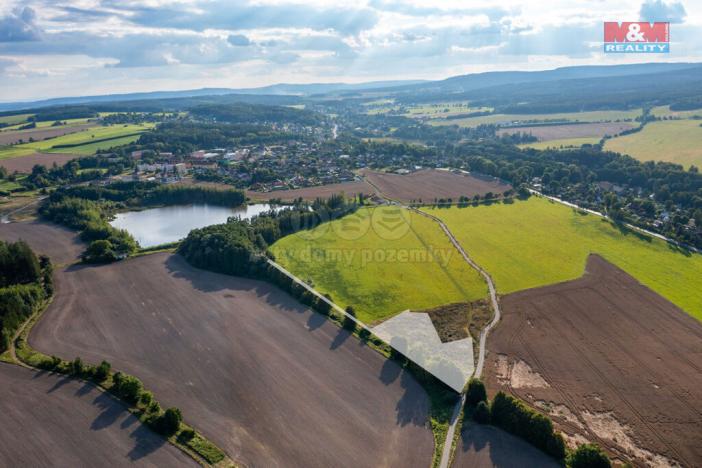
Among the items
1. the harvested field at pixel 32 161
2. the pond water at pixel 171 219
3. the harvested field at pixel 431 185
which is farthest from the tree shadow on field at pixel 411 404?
the harvested field at pixel 32 161

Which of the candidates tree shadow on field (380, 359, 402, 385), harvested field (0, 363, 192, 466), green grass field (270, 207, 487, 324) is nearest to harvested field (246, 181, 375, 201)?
green grass field (270, 207, 487, 324)

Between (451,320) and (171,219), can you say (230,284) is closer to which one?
(451,320)

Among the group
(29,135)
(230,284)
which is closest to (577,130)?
(230,284)

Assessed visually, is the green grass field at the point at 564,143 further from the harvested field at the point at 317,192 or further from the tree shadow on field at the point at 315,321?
the tree shadow on field at the point at 315,321

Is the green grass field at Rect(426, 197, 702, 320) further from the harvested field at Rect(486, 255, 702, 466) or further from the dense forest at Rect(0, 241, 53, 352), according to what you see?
the dense forest at Rect(0, 241, 53, 352)

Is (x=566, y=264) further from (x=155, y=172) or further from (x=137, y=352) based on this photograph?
(x=155, y=172)

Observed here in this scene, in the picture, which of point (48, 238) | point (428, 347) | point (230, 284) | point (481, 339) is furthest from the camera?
point (48, 238)
